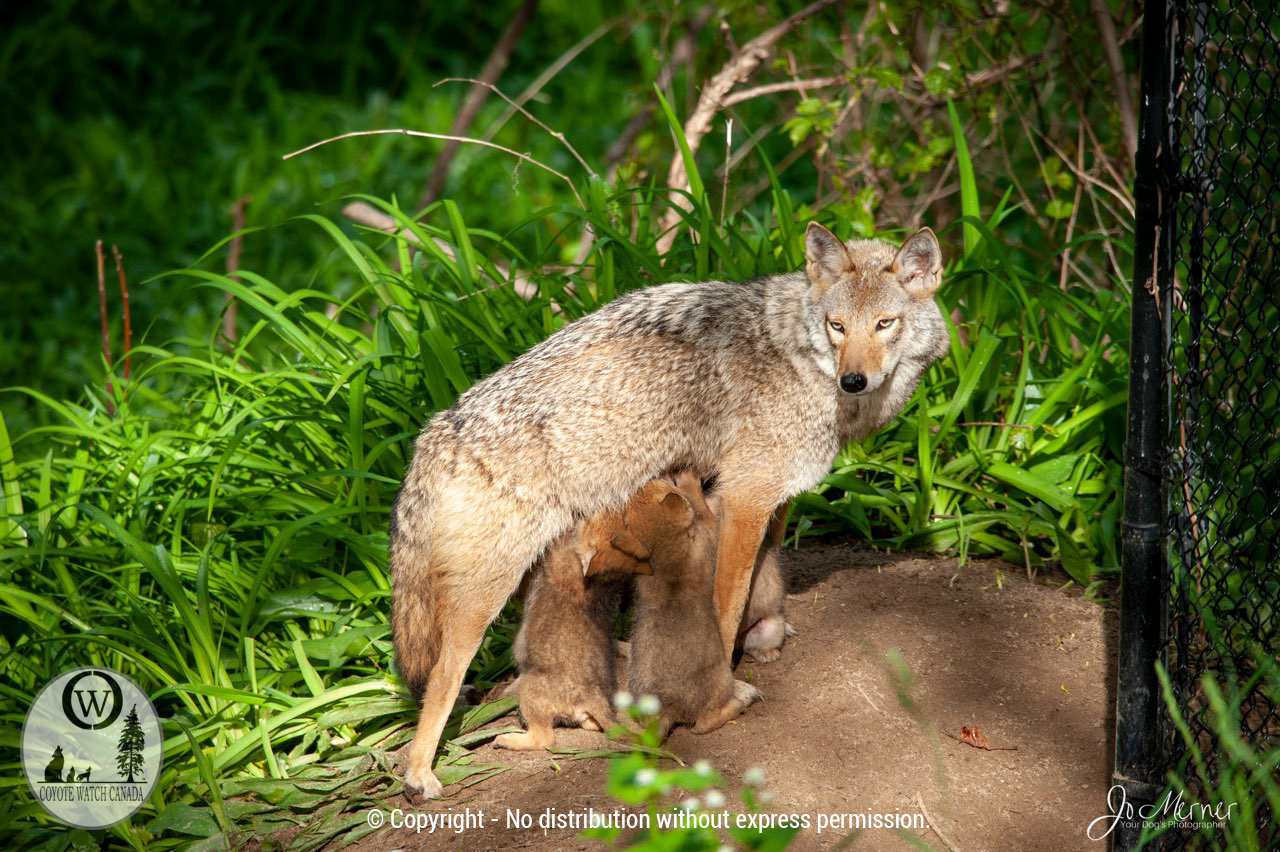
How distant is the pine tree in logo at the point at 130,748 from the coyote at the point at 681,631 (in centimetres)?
204

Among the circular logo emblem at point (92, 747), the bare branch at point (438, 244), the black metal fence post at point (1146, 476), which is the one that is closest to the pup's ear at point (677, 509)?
the black metal fence post at point (1146, 476)

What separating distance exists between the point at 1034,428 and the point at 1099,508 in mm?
497

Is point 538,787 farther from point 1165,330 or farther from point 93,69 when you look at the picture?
point 93,69

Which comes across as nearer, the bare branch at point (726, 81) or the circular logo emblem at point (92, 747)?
the circular logo emblem at point (92, 747)

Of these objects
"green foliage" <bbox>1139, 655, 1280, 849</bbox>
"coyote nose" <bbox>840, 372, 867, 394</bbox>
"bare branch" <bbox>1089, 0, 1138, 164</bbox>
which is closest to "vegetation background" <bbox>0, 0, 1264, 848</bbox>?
"bare branch" <bbox>1089, 0, 1138, 164</bbox>

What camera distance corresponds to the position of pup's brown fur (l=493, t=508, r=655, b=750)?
4.74 meters

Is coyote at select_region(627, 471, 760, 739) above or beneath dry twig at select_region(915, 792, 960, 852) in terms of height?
above

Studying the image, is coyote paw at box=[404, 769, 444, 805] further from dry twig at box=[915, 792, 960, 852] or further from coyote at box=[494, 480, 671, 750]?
dry twig at box=[915, 792, 960, 852]

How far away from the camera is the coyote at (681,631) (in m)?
4.62

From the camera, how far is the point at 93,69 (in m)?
12.5

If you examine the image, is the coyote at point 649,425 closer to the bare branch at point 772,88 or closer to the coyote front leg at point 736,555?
the coyote front leg at point 736,555

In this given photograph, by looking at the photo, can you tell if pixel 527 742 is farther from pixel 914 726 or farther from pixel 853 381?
pixel 853 381

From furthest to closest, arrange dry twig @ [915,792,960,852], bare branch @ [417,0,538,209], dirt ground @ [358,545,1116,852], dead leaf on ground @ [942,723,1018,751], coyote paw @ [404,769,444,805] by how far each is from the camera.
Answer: bare branch @ [417,0,538,209], dead leaf on ground @ [942,723,1018,751], coyote paw @ [404,769,444,805], dirt ground @ [358,545,1116,852], dry twig @ [915,792,960,852]

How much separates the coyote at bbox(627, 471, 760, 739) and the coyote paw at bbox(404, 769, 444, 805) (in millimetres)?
834
